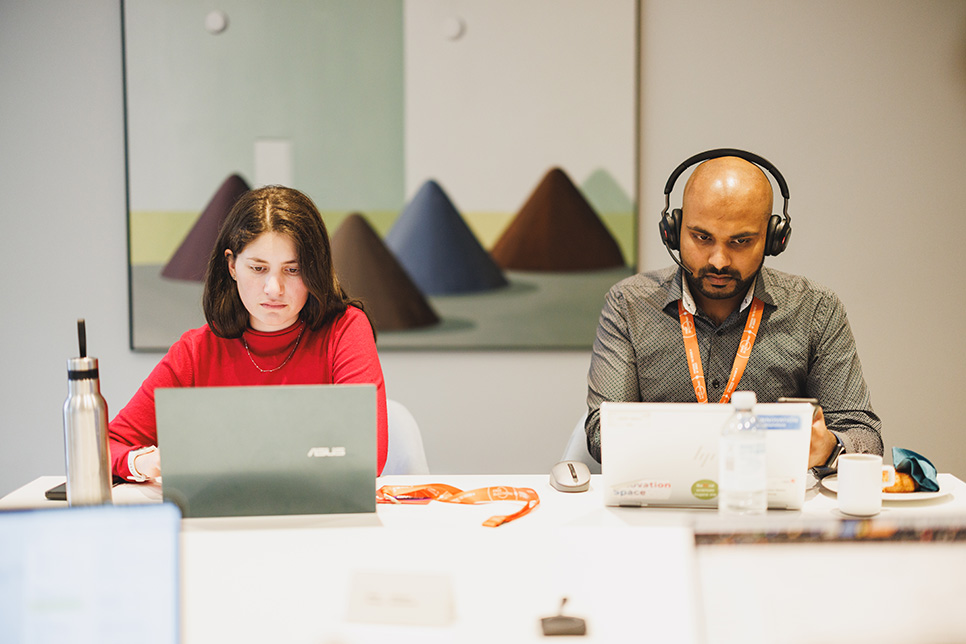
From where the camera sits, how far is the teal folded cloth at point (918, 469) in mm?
Result: 1401

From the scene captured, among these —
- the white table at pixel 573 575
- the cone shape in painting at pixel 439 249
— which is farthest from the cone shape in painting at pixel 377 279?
the white table at pixel 573 575

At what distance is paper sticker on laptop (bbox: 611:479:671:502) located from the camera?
1289mm

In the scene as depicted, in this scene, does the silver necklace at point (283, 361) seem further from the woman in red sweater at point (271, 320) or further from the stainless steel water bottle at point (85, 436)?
the stainless steel water bottle at point (85, 436)

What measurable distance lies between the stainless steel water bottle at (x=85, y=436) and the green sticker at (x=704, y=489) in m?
0.98

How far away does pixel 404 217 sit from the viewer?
273 centimetres

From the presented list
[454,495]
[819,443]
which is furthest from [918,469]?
[454,495]

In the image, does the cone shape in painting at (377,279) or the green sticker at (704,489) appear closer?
the green sticker at (704,489)

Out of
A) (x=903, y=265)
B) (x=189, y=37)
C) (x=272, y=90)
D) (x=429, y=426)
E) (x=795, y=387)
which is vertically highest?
(x=189, y=37)

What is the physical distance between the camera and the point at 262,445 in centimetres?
117

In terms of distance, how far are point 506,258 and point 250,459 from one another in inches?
66.6

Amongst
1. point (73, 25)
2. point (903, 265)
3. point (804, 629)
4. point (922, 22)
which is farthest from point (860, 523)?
point (73, 25)

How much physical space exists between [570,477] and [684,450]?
0.93 feet

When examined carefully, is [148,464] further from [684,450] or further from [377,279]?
[377,279]

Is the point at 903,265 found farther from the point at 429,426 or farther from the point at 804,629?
the point at 804,629
